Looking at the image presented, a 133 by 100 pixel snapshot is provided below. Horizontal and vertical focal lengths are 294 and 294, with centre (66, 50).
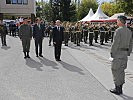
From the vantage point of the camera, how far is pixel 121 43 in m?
7.04

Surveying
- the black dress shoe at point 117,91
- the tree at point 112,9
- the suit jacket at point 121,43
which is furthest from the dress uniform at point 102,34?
the black dress shoe at point 117,91

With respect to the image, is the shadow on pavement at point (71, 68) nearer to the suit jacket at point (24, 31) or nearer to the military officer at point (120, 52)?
the suit jacket at point (24, 31)

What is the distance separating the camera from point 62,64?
1169 centimetres

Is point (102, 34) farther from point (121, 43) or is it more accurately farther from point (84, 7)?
point (84, 7)

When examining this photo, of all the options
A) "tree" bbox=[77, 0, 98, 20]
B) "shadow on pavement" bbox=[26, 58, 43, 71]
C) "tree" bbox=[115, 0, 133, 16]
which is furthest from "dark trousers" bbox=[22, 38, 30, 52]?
"tree" bbox=[77, 0, 98, 20]

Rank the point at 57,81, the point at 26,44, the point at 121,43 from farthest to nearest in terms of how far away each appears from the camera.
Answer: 1. the point at 26,44
2. the point at 57,81
3. the point at 121,43

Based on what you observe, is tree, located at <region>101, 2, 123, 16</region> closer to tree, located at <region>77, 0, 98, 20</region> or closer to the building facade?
tree, located at <region>77, 0, 98, 20</region>

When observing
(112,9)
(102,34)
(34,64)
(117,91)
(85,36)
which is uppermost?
(112,9)

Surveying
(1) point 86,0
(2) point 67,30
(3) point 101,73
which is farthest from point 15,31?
(1) point 86,0

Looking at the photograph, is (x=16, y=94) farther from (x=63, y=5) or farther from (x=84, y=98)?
(x=63, y=5)

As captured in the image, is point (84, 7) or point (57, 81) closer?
point (57, 81)

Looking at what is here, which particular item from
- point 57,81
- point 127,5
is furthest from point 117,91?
point 127,5

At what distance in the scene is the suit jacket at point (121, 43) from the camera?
273 inches

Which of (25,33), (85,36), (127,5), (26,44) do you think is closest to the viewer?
(25,33)
